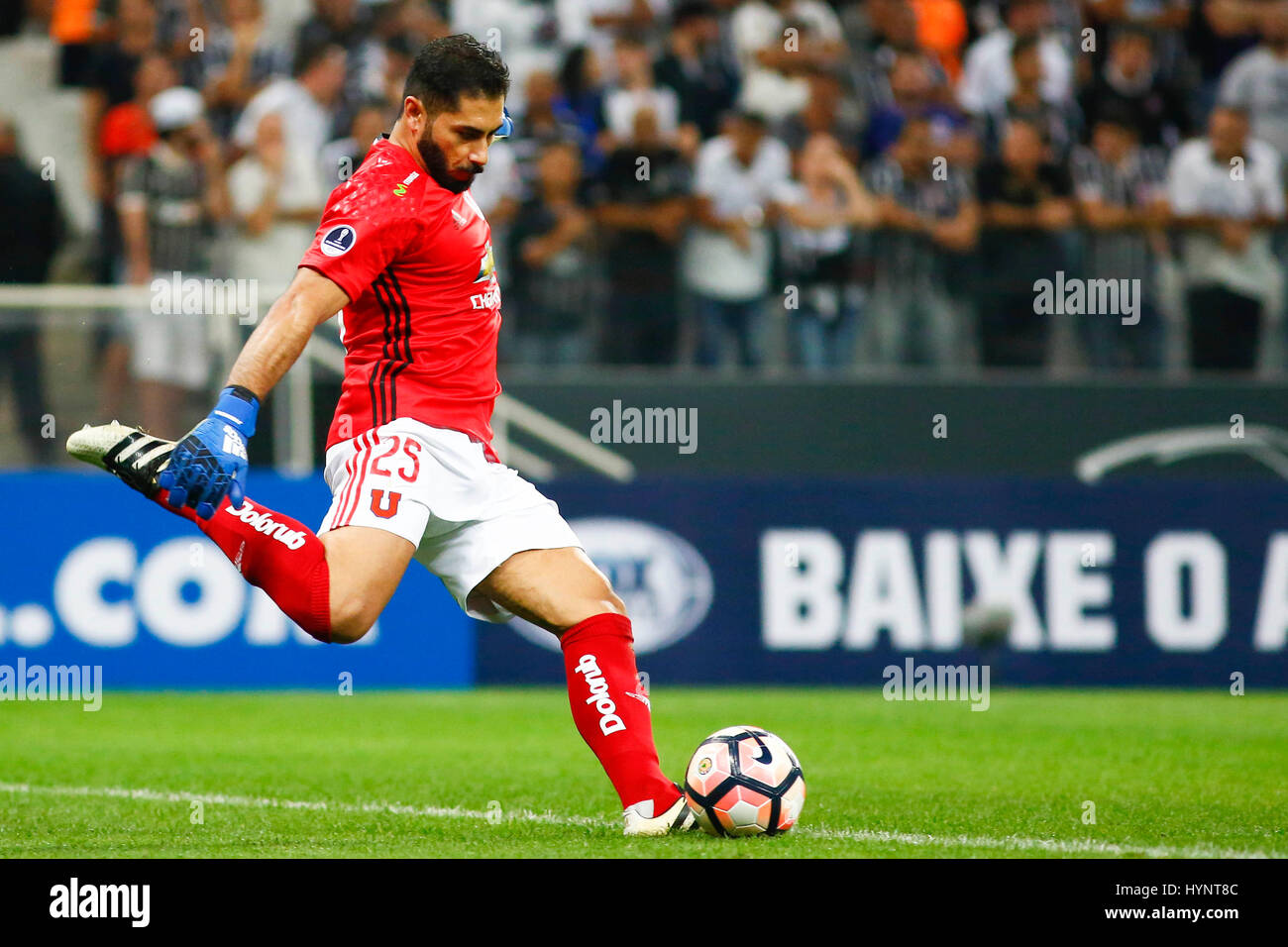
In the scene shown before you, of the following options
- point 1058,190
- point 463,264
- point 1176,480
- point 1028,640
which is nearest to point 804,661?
point 1028,640

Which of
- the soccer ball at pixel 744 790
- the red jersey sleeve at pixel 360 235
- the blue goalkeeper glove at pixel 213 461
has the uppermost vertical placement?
the red jersey sleeve at pixel 360 235

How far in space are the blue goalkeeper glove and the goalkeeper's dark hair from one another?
1.16m

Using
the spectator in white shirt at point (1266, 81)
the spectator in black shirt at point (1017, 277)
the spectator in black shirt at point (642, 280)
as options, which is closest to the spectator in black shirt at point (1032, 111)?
the spectator in black shirt at point (1017, 277)

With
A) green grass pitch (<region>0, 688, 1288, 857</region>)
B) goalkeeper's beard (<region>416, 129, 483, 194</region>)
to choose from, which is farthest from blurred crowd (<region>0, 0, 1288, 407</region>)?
goalkeeper's beard (<region>416, 129, 483, 194</region>)

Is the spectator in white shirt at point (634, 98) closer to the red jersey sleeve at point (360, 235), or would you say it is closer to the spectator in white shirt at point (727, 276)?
the spectator in white shirt at point (727, 276)

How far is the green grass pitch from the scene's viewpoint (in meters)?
5.93

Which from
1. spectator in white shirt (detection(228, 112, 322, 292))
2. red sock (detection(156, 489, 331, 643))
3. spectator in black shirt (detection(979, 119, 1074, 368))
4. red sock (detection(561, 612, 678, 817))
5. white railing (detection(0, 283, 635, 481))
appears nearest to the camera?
red sock (detection(156, 489, 331, 643))

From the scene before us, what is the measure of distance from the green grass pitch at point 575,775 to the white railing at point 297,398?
153 centimetres

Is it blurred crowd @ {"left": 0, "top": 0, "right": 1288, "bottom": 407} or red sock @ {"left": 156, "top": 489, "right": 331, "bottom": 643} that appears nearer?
red sock @ {"left": 156, "top": 489, "right": 331, "bottom": 643}

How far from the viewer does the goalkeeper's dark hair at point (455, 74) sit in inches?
230

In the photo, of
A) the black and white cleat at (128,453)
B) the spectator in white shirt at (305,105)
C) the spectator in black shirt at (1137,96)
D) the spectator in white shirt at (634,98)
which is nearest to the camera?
the black and white cleat at (128,453)

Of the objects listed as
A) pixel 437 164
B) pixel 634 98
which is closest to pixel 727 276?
pixel 634 98

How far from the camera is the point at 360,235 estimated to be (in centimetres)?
574

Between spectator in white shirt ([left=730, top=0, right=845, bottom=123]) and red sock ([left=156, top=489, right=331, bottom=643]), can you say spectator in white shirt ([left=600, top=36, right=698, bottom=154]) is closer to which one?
spectator in white shirt ([left=730, top=0, right=845, bottom=123])
